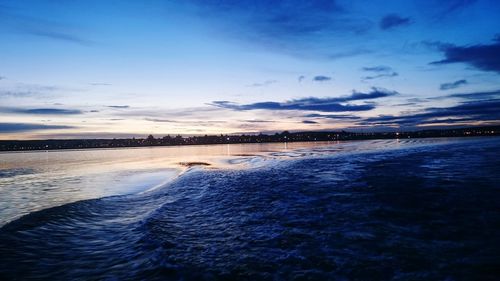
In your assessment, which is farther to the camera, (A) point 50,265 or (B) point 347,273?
(A) point 50,265

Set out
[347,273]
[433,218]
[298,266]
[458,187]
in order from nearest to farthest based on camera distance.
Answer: [347,273] → [298,266] → [433,218] → [458,187]

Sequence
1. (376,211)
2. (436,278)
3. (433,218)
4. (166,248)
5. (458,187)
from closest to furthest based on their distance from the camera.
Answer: (436,278) → (166,248) → (433,218) → (376,211) → (458,187)

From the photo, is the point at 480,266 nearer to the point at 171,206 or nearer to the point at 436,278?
the point at 436,278

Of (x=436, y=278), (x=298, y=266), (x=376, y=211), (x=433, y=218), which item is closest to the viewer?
(x=436, y=278)

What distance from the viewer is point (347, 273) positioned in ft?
17.9

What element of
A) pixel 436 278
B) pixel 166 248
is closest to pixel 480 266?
pixel 436 278

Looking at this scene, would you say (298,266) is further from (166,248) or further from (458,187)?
(458,187)

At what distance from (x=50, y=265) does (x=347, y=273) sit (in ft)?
21.2

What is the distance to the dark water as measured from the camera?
573 cm

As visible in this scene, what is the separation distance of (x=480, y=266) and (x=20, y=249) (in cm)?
1033

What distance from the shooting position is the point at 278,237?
25.0ft

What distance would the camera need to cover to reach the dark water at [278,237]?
573 cm

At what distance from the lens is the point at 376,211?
9.29 m

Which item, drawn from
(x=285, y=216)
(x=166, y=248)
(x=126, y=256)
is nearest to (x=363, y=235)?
(x=285, y=216)
